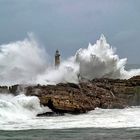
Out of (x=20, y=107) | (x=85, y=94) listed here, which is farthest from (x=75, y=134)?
(x=85, y=94)

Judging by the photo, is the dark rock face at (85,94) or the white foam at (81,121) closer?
the white foam at (81,121)

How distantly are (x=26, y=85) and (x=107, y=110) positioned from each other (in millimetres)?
5656

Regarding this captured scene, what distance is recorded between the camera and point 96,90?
35250mm

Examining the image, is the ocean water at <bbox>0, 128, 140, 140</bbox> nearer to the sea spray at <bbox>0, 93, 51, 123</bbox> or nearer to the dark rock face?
the sea spray at <bbox>0, 93, 51, 123</bbox>

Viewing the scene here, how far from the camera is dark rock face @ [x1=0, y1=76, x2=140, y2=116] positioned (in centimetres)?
3169

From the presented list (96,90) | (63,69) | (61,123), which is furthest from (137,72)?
(61,123)

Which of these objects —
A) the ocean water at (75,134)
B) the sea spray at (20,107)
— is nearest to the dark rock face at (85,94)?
the sea spray at (20,107)

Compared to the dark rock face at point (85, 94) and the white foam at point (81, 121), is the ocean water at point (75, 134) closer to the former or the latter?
the white foam at point (81, 121)

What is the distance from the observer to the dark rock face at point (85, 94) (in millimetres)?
31688

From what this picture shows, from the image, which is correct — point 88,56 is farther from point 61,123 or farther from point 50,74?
point 61,123

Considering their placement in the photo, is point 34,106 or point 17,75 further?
point 17,75

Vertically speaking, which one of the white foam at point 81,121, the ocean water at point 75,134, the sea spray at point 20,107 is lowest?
the ocean water at point 75,134

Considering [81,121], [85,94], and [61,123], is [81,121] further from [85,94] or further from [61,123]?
[85,94]

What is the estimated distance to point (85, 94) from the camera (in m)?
34.0
